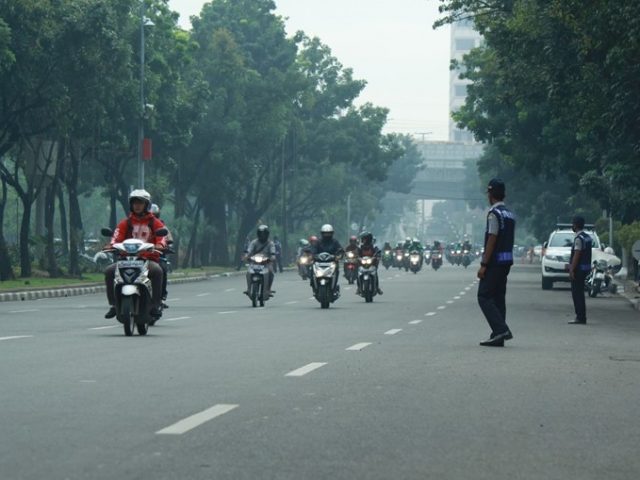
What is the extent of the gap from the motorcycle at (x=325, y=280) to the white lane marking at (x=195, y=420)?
61.2 ft

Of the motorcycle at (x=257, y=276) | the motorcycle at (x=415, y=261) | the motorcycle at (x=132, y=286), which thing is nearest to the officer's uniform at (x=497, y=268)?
the motorcycle at (x=132, y=286)

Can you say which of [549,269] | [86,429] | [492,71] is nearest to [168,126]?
[492,71]

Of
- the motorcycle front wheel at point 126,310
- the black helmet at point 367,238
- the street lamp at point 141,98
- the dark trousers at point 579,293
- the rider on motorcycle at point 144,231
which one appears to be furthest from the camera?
the street lamp at point 141,98

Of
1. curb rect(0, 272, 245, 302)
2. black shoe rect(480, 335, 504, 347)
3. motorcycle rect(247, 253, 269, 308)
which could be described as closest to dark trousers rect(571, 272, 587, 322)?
black shoe rect(480, 335, 504, 347)

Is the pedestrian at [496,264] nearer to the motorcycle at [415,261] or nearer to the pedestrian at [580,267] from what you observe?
the pedestrian at [580,267]

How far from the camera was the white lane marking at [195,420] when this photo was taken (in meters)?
8.62

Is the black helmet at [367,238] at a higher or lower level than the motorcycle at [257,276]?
higher

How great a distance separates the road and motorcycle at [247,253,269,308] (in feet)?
29.3

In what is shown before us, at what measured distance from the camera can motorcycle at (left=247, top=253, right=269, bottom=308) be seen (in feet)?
96.0

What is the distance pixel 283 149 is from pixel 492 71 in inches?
1249

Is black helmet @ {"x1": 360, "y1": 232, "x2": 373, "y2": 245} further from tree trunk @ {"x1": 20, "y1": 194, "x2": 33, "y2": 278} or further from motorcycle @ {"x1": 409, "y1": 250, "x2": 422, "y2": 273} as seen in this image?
motorcycle @ {"x1": 409, "y1": 250, "x2": 422, "y2": 273}

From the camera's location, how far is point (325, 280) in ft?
94.1

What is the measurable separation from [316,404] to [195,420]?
4.19ft

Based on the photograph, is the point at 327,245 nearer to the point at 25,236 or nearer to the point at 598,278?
the point at 598,278
